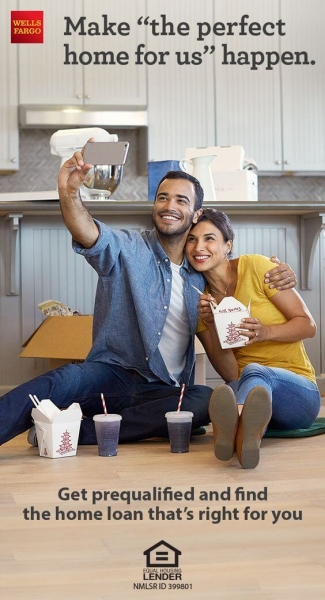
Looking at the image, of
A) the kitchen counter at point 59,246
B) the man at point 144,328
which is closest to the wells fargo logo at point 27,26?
the kitchen counter at point 59,246

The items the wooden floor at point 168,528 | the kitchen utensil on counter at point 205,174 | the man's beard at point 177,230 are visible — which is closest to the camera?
the wooden floor at point 168,528

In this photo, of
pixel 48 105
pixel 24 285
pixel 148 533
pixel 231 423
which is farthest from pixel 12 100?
pixel 148 533

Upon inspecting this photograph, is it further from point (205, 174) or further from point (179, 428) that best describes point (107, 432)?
point (205, 174)

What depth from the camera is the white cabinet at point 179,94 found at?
545cm

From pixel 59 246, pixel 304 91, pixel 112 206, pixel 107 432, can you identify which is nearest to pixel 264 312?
pixel 107 432

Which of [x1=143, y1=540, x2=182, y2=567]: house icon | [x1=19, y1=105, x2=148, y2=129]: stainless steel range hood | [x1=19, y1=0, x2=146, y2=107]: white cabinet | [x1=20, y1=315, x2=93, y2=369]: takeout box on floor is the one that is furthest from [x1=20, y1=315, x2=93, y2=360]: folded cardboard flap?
[x1=19, y1=0, x2=146, y2=107]: white cabinet

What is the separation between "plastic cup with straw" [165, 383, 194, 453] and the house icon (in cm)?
93

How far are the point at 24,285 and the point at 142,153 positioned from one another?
1.86 metres

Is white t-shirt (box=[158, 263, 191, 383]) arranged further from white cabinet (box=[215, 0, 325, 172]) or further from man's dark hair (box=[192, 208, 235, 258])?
white cabinet (box=[215, 0, 325, 172])

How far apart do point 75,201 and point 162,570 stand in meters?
1.25

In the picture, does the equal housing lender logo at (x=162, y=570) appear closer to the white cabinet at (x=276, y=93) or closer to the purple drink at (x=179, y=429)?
the purple drink at (x=179, y=429)

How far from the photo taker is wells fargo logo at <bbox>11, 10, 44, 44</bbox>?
5.28 metres

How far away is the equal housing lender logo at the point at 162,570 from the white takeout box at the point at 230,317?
43.7 inches

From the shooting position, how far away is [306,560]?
1614 millimetres
